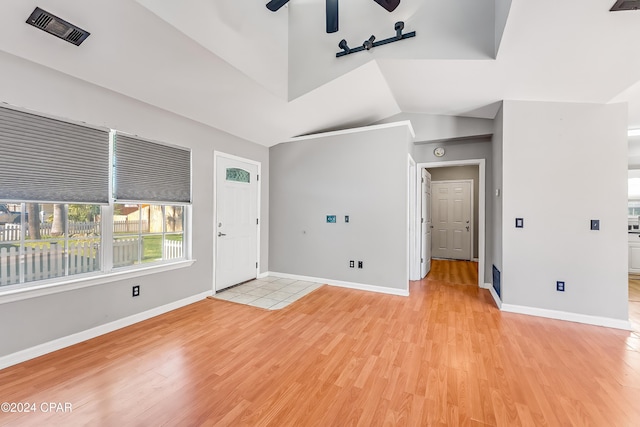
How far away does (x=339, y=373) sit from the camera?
204cm

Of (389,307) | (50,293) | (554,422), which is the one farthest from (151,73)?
(554,422)

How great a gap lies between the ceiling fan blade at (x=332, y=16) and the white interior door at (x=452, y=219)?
16.4 ft

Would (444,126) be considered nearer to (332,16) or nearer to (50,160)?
(332,16)

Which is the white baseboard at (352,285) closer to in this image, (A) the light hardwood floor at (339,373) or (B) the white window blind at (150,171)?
(A) the light hardwood floor at (339,373)

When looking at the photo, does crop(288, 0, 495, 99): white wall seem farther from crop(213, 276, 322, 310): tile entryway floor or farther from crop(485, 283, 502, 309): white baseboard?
crop(485, 283, 502, 309): white baseboard

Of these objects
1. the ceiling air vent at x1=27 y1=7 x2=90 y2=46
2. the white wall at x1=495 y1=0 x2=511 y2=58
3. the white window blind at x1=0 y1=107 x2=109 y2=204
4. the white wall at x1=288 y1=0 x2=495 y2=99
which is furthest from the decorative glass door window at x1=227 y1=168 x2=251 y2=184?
the white wall at x1=495 y1=0 x2=511 y2=58

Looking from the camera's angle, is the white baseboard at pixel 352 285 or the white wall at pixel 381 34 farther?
the white baseboard at pixel 352 285

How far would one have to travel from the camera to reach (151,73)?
251cm

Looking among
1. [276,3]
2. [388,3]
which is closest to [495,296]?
[388,3]

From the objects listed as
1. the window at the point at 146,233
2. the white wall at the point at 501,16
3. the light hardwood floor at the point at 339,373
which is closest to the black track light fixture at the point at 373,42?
the white wall at the point at 501,16

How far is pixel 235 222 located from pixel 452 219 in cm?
533

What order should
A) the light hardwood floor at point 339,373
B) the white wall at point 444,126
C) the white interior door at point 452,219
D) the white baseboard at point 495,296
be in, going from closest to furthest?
1. the light hardwood floor at point 339,373
2. the white baseboard at point 495,296
3. the white wall at point 444,126
4. the white interior door at point 452,219

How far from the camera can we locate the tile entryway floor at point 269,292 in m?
3.55

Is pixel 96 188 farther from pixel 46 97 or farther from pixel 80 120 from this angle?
pixel 46 97
